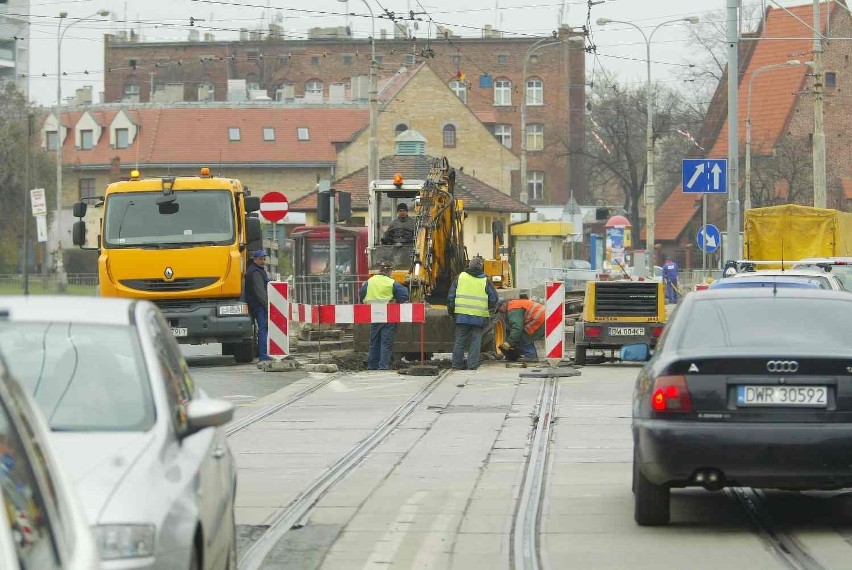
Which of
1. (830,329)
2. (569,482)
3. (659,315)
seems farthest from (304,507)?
(659,315)

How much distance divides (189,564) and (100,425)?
2.67 feet

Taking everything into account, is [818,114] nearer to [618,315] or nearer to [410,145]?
[618,315]

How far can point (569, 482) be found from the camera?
12.3 m

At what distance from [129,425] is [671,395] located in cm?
385

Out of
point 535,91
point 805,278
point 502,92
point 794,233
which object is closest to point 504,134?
Answer: point 502,92

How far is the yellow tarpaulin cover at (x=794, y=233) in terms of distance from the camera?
1401 inches

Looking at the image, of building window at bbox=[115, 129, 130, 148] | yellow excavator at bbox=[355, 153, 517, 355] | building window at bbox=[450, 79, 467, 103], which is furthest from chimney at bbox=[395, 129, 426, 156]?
yellow excavator at bbox=[355, 153, 517, 355]

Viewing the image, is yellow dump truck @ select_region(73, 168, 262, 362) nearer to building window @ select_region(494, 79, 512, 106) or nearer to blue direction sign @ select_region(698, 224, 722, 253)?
blue direction sign @ select_region(698, 224, 722, 253)

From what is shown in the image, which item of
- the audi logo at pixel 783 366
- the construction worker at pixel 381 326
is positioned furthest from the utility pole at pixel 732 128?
the audi logo at pixel 783 366

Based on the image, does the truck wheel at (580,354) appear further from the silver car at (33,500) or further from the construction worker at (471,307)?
the silver car at (33,500)

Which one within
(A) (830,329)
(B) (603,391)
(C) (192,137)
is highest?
(C) (192,137)

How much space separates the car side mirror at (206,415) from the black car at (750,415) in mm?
3388

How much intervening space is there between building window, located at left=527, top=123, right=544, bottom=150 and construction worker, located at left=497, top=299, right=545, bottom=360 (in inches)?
3132

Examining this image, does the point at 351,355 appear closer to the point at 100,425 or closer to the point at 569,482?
the point at 569,482
